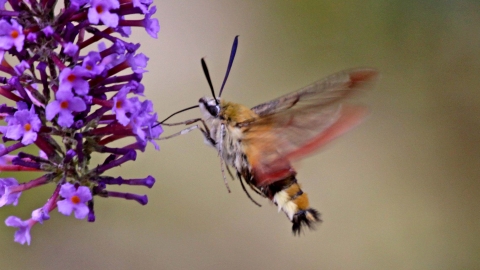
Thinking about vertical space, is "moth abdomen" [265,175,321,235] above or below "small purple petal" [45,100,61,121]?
below

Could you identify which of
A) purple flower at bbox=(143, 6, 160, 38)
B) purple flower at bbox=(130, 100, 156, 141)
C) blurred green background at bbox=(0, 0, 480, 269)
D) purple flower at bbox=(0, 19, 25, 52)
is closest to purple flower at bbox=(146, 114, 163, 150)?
purple flower at bbox=(130, 100, 156, 141)

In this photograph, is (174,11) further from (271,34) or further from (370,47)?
(370,47)

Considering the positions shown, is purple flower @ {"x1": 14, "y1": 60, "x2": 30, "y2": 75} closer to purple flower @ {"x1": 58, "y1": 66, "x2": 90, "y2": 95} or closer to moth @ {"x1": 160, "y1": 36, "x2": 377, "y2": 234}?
purple flower @ {"x1": 58, "y1": 66, "x2": 90, "y2": 95}

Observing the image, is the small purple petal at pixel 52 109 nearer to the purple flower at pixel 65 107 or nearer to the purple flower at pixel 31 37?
the purple flower at pixel 65 107

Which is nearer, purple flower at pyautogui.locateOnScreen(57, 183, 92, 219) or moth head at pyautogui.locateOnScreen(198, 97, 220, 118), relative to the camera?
purple flower at pyautogui.locateOnScreen(57, 183, 92, 219)

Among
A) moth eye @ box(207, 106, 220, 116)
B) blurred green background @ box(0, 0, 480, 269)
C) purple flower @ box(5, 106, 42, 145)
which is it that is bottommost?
purple flower @ box(5, 106, 42, 145)

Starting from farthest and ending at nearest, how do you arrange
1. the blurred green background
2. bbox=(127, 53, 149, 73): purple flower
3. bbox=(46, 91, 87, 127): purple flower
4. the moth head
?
the blurred green background, the moth head, bbox=(127, 53, 149, 73): purple flower, bbox=(46, 91, 87, 127): purple flower

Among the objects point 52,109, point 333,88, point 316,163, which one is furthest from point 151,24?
point 316,163
